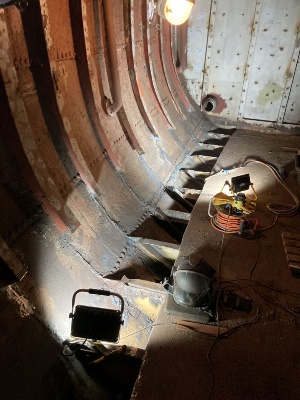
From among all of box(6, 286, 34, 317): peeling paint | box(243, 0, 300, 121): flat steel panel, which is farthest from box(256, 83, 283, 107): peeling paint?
box(6, 286, 34, 317): peeling paint

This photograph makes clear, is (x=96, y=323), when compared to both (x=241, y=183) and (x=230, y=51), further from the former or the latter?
(x=230, y=51)

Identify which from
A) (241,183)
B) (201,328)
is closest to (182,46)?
(241,183)

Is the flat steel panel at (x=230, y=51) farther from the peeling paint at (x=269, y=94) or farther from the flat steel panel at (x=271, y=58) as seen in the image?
the peeling paint at (x=269, y=94)

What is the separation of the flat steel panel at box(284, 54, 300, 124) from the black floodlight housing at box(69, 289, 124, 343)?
5.63 meters

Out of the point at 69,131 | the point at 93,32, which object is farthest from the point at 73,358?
the point at 93,32

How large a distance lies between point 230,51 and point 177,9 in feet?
6.96

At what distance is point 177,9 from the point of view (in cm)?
441

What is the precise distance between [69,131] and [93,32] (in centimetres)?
136

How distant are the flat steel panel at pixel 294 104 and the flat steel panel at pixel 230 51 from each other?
101cm

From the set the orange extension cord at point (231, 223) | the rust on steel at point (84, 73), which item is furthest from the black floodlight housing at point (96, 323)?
the rust on steel at point (84, 73)

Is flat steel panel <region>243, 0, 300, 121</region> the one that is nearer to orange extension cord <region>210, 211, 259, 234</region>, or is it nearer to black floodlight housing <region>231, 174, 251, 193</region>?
black floodlight housing <region>231, 174, 251, 193</region>

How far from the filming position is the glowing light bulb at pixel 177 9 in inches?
171

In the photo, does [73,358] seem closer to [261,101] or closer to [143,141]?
[143,141]

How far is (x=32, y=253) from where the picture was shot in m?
2.66
